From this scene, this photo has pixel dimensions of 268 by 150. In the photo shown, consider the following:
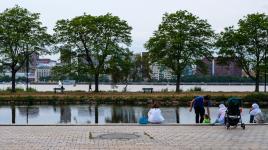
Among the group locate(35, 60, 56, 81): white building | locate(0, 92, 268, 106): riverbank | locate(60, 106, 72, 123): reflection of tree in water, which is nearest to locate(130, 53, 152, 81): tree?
locate(0, 92, 268, 106): riverbank

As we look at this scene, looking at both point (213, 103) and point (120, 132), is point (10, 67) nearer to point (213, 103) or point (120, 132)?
point (213, 103)

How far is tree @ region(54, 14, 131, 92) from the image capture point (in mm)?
63062

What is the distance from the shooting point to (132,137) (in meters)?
17.2

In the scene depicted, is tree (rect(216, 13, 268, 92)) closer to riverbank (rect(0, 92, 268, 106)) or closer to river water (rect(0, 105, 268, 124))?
riverbank (rect(0, 92, 268, 106))

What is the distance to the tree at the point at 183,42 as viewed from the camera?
64.2 metres

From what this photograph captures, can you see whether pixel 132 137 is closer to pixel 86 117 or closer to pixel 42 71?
pixel 86 117

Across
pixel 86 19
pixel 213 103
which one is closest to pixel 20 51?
pixel 86 19

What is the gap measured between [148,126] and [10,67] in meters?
47.2

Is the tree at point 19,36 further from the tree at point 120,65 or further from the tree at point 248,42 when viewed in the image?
the tree at point 248,42

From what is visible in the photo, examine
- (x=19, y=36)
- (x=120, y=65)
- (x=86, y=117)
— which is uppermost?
(x=19, y=36)

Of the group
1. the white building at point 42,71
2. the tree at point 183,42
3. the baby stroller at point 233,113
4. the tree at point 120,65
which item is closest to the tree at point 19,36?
the tree at point 120,65

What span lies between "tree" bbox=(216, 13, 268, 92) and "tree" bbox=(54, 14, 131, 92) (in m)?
12.2

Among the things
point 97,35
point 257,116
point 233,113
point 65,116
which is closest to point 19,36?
point 97,35

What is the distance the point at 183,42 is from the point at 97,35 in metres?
10.4
